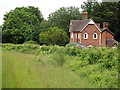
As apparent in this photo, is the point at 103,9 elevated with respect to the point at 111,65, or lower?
elevated

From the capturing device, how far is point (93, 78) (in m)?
7.63

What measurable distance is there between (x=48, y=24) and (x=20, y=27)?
4.77 metres

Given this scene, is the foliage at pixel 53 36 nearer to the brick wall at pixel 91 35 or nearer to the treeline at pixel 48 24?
the treeline at pixel 48 24

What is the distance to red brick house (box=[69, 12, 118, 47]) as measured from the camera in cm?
3331

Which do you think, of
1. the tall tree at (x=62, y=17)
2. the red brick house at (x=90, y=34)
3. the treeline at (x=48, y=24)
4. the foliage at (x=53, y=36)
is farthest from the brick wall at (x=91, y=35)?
the tall tree at (x=62, y=17)

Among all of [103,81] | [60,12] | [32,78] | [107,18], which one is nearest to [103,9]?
[107,18]

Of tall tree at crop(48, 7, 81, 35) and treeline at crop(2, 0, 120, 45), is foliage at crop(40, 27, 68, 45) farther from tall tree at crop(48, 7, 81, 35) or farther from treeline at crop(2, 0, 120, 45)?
tall tree at crop(48, 7, 81, 35)

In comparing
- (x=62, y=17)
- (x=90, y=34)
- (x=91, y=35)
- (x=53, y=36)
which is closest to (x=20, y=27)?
(x=53, y=36)

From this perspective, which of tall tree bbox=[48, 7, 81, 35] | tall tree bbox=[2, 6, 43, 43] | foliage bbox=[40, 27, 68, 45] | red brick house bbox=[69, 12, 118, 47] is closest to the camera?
foliage bbox=[40, 27, 68, 45]

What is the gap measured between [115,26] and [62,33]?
11.2 m

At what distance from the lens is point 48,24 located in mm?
37406

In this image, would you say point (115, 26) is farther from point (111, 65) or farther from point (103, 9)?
point (111, 65)

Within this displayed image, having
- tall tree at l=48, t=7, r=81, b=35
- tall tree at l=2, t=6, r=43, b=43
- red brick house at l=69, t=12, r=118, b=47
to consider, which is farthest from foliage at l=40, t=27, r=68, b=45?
tall tree at l=48, t=7, r=81, b=35

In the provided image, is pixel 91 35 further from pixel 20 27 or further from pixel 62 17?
pixel 20 27
